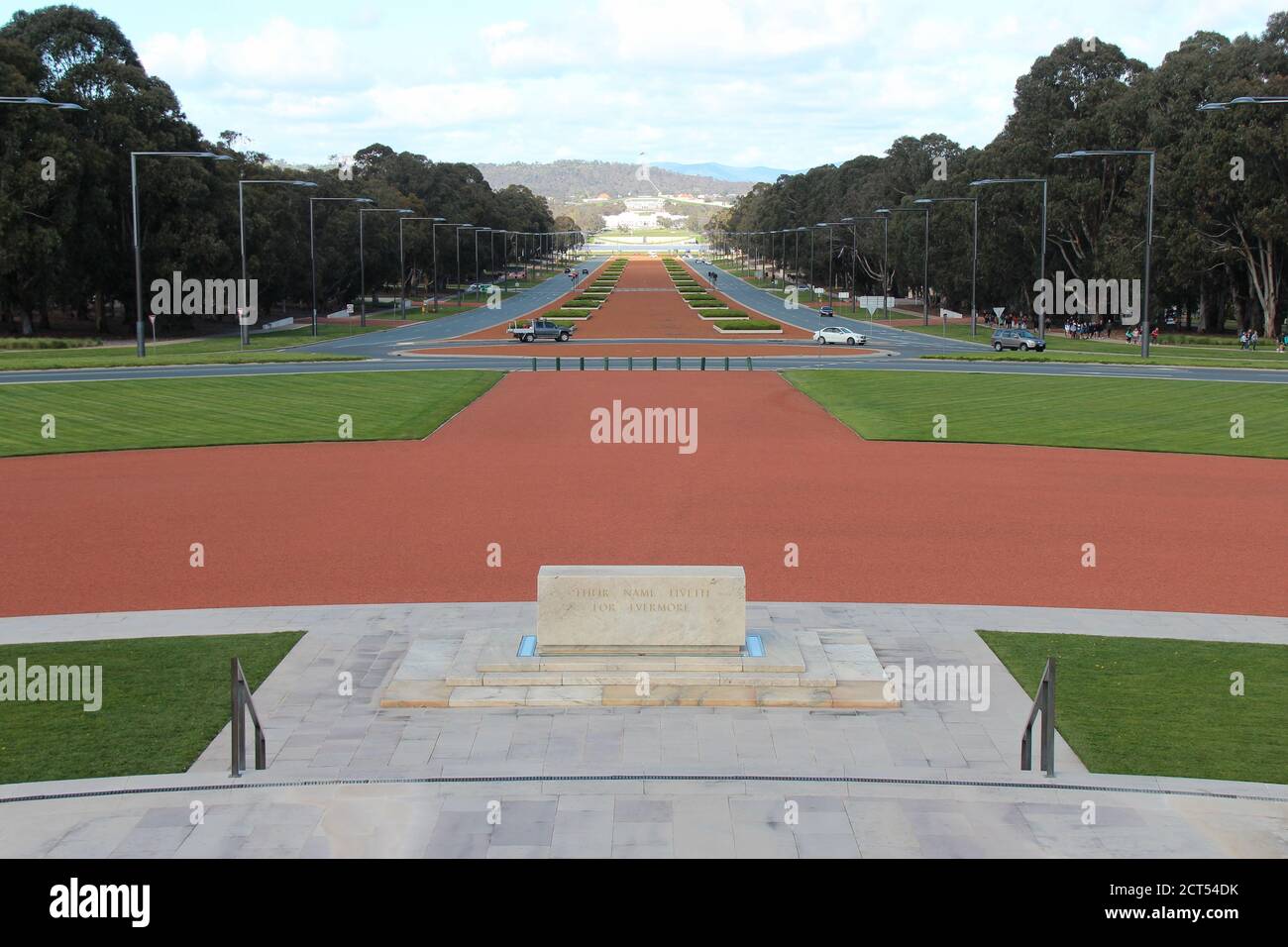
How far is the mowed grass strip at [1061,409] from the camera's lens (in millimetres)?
33125

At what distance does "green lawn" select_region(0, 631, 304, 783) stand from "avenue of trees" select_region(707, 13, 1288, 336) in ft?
207

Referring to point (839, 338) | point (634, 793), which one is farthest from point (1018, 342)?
point (634, 793)

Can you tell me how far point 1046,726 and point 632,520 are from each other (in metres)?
12.4

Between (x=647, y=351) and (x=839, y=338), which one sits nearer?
(x=647, y=351)

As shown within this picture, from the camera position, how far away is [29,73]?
2699 inches

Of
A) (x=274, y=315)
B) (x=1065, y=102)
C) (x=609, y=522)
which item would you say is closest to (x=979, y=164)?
(x=1065, y=102)

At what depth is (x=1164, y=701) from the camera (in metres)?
13.0

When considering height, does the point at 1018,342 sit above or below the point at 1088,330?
below

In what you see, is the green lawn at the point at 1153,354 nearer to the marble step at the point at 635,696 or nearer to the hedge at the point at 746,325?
the hedge at the point at 746,325

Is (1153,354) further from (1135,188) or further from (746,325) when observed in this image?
(746,325)

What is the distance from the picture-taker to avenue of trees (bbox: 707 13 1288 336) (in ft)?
219

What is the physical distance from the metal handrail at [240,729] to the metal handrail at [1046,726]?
22.2 ft

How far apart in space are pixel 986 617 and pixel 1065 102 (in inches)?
3123

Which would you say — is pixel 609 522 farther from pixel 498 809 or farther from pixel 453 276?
pixel 453 276
